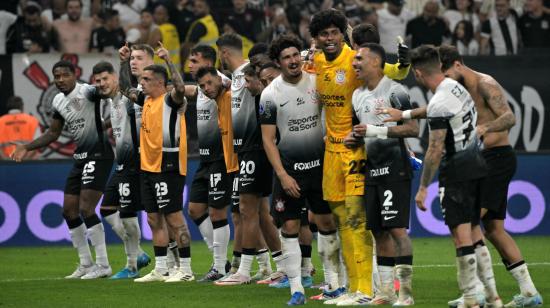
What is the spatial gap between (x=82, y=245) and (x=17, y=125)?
5.73 metres

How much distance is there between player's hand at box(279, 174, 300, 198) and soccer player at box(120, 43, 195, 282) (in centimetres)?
290

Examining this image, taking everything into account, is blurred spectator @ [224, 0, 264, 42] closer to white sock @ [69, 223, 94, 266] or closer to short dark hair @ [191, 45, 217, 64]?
white sock @ [69, 223, 94, 266]

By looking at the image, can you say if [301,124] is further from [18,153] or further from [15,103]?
[15,103]

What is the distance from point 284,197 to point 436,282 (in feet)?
8.97

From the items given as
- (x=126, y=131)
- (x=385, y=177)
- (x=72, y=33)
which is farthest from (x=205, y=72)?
(x=72, y=33)

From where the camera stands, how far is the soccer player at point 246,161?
44.6 feet

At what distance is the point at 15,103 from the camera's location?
20.7 metres

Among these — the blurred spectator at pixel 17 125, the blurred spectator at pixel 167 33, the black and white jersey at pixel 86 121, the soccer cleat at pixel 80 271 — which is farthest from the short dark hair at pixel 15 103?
the soccer cleat at pixel 80 271

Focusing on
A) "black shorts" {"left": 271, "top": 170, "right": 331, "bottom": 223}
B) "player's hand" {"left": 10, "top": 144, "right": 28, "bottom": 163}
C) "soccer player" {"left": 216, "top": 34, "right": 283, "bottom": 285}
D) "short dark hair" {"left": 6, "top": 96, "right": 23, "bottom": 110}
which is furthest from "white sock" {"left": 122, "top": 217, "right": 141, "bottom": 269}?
"short dark hair" {"left": 6, "top": 96, "right": 23, "bottom": 110}

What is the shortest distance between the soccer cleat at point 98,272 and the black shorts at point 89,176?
994 millimetres

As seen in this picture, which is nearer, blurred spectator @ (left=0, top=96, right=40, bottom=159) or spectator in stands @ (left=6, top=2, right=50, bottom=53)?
blurred spectator @ (left=0, top=96, right=40, bottom=159)

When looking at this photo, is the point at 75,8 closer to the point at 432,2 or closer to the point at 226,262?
the point at 432,2

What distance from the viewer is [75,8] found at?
22391 mm

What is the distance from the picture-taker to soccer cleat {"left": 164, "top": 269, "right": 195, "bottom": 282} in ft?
46.7
